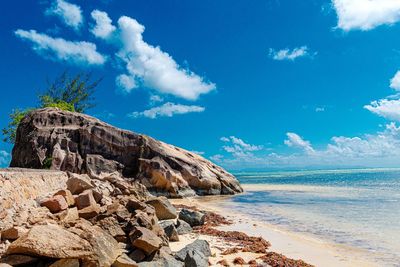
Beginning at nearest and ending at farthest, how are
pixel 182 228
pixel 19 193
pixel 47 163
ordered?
pixel 19 193, pixel 182 228, pixel 47 163

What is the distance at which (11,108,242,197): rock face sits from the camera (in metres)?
38.1

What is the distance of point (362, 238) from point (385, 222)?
18.7ft

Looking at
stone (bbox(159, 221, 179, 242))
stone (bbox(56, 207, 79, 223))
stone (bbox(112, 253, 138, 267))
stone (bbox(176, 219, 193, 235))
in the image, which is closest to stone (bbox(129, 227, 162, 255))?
stone (bbox(112, 253, 138, 267))

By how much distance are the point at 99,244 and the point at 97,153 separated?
31.9 metres

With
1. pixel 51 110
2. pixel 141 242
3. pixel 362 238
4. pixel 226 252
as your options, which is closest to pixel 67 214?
pixel 141 242

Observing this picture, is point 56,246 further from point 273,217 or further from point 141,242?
point 273,217

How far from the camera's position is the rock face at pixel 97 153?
38.1 meters

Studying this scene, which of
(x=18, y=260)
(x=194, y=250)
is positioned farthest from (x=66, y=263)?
(x=194, y=250)

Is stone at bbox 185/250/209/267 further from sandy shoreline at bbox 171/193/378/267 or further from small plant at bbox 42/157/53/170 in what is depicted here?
small plant at bbox 42/157/53/170

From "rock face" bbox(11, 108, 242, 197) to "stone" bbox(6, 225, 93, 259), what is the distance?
29.3 m

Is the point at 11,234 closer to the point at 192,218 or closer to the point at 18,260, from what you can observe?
the point at 18,260

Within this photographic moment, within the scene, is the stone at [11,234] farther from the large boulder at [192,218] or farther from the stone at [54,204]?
the large boulder at [192,218]

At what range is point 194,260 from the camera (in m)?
10.9

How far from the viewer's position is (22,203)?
11.0 meters
